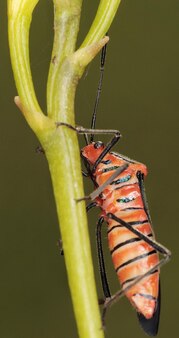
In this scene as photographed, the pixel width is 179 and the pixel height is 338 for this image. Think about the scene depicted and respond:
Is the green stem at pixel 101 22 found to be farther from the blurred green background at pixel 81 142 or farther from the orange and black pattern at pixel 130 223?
the blurred green background at pixel 81 142

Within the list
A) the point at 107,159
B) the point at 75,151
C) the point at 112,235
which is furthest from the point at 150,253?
the point at 75,151

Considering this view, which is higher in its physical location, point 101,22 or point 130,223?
point 101,22

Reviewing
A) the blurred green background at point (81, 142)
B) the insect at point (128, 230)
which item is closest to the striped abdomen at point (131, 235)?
the insect at point (128, 230)

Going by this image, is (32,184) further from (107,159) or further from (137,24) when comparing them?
(107,159)

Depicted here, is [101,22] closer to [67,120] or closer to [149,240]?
[67,120]

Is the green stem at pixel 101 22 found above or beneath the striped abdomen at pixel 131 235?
above

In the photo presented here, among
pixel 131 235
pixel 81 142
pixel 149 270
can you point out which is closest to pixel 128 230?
pixel 131 235
